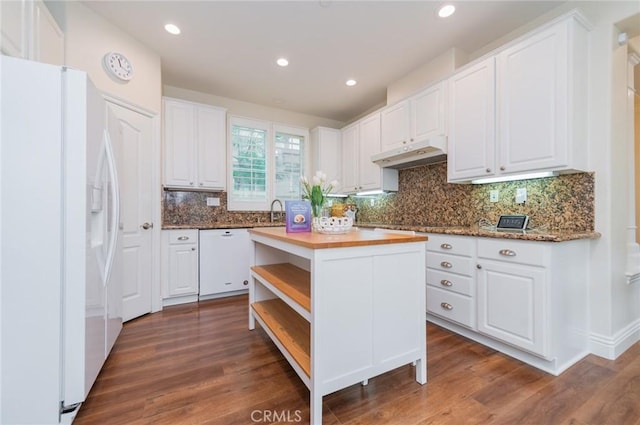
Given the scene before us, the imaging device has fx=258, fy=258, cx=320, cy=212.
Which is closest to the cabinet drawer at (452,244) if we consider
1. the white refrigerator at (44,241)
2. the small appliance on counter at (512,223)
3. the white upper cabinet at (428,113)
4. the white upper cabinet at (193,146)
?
the small appliance on counter at (512,223)

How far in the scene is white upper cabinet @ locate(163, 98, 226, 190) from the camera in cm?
325

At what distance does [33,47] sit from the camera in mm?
1605

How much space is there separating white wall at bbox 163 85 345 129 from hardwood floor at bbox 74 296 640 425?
3.15m

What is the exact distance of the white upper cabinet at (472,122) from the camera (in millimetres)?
2275

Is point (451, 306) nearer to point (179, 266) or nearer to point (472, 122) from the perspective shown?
point (472, 122)

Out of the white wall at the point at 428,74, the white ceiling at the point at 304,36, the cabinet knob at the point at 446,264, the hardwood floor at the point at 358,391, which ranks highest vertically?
the white ceiling at the point at 304,36

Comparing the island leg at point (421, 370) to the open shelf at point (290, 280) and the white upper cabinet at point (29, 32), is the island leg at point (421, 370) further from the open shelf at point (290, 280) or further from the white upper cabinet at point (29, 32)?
the white upper cabinet at point (29, 32)

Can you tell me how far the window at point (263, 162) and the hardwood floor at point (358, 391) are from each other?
2.36m

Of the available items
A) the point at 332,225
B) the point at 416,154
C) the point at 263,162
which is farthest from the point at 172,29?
the point at 416,154

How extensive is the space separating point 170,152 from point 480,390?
378 cm

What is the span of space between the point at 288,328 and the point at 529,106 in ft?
8.15

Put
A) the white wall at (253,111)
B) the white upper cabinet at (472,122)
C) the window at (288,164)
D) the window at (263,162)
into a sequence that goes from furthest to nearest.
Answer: the window at (288,164), the window at (263,162), the white wall at (253,111), the white upper cabinet at (472,122)

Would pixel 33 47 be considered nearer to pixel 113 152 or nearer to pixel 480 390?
pixel 113 152

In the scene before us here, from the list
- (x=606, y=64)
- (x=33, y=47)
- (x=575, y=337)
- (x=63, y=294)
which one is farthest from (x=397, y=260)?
(x=33, y=47)
